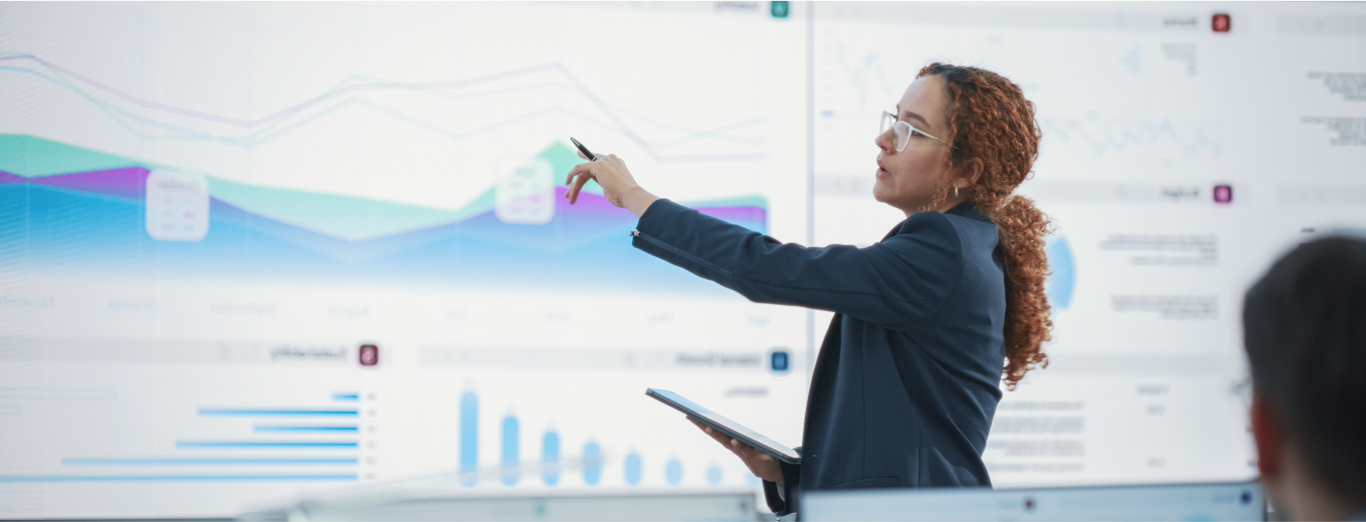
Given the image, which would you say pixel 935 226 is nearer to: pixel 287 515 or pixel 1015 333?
pixel 1015 333

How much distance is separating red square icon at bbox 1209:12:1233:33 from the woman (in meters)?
1.45

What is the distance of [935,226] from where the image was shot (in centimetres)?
120

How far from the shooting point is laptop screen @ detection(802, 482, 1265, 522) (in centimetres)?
75

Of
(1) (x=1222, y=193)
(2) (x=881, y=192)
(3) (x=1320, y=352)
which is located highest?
(1) (x=1222, y=193)

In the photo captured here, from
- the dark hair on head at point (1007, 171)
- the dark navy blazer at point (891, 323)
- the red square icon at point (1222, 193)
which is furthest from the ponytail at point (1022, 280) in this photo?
the red square icon at point (1222, 193)

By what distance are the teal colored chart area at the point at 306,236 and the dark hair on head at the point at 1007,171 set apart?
850mm

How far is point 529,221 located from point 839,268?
1.10m

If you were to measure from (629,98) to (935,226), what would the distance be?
113cm

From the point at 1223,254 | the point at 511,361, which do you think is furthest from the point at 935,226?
the point at 1223,254

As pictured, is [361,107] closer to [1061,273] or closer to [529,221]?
[529,221]

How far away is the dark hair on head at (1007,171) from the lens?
1.32m

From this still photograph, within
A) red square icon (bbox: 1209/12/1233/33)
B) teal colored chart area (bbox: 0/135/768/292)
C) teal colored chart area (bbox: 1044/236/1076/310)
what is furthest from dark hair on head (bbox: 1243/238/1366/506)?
red square icon (bbox: 1209/12/1233/33)

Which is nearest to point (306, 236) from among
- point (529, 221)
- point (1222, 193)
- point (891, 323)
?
point (529, 221)

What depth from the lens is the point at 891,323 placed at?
1.17 m
